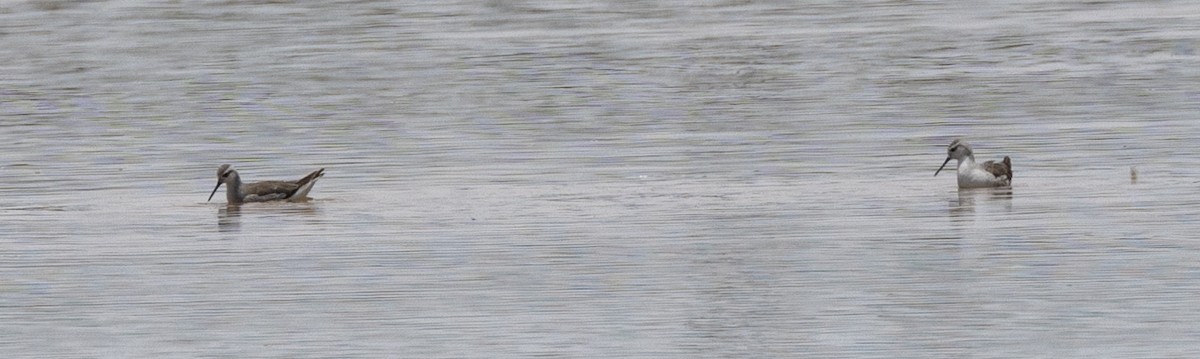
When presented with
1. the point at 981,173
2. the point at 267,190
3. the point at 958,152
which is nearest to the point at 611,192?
the point at 267,190

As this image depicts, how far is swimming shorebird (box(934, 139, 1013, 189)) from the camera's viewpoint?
62.0ft

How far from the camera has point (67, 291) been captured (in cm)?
1387

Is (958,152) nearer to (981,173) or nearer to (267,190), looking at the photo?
(981,173)

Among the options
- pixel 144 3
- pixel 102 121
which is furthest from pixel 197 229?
pixel 144 3

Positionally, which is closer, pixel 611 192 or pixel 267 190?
pixel 611 192

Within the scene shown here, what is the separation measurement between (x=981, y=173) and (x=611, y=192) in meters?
2.42

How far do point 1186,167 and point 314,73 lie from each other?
14207 millimetres

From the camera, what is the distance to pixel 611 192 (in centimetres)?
1873

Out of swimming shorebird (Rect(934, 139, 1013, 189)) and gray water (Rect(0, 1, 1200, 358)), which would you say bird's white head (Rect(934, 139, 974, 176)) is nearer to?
swimming shorebird (Rect(934, 139, 1013, 189))

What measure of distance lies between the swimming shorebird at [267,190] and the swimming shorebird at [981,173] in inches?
168

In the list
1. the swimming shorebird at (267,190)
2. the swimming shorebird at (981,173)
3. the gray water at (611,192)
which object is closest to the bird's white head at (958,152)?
the swimming shorebird at (981,173)

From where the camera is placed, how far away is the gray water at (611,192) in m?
12.3

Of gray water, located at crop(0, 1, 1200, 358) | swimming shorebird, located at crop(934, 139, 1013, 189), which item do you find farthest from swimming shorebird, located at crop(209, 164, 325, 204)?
swimming shorebird, located at crop(934, 139, 1013, 189)

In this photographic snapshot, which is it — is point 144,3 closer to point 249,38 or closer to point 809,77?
point 249,38
